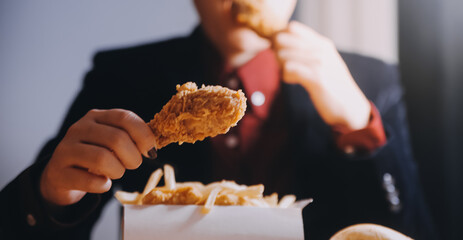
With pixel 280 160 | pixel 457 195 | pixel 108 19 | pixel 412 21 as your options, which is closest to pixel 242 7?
pixel 108 19

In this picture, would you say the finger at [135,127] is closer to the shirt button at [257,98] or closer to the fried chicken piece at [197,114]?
the fried chicken piece at [197,114]

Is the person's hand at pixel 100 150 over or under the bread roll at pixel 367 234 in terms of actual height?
over

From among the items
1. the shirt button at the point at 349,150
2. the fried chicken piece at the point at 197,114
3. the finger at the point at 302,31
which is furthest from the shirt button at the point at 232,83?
the fried chicken piece at the point at 197,114

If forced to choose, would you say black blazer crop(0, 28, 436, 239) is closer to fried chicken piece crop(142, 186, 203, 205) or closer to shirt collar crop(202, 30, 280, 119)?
shirt collar crop(202, 30, 280, 119)

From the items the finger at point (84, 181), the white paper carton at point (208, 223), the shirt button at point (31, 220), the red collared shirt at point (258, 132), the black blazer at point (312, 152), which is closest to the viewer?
the white paper carton at point (208, 223)

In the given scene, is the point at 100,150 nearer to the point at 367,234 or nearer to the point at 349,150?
the point at 367,234

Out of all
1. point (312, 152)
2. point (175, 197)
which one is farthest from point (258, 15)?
point (175, 197)

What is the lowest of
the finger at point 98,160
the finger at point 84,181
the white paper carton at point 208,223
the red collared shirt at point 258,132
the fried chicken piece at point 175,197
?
the red collared shirt at point 258,132

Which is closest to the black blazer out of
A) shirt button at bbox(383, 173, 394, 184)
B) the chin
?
shirt button at bbox(383, 173, 394, 184)

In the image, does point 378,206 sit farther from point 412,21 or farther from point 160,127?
point 160,127
